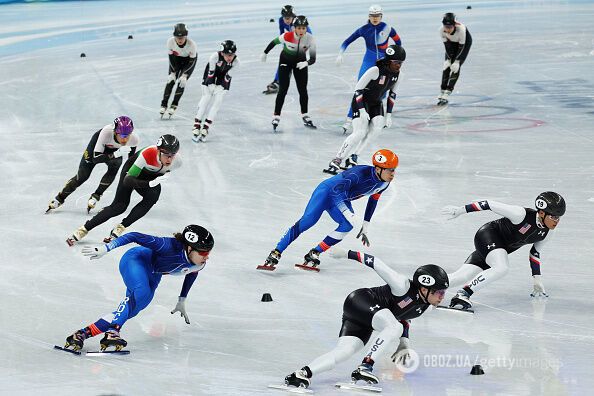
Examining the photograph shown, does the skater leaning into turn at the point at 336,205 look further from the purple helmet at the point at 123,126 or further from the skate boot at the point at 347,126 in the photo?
the skate boot at the point at 347,126

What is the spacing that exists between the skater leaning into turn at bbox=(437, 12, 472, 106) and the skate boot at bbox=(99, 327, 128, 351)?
34.5 ft

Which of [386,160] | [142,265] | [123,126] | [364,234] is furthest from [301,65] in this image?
[142,265]

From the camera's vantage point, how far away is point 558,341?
7.58m

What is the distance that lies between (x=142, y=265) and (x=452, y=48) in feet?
34.6

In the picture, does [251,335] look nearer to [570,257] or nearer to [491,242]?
[491,242]

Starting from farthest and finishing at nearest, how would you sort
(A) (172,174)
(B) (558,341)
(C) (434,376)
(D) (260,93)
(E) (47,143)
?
(D) (260,93) < (E) (47,143) < (A) (172,174) < (B) (558,341) < (C) (434,376)

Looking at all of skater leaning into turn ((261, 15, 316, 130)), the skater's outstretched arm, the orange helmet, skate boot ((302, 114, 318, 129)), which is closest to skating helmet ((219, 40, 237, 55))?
skater leaning into turn ((261, 15, 316, 130))

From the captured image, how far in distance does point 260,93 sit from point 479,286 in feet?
33.9

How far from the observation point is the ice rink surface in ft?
22.9

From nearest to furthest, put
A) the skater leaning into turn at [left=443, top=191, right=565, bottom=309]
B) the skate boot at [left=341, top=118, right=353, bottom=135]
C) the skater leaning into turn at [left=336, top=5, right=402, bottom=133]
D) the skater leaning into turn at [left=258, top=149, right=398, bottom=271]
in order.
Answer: the skater leaning into turn at [left=443, top=191, right=565, bottom=309] < the skater leaning into turn at [left=258, top=149, right=398, bottom=271] < the skate boot at [left=341, top=118, right=353, bottom=135] < the skater leaning into turn at [left=336, top=5, right=402, bottom=133]

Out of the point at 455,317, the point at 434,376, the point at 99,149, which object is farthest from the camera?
the point at 99,149

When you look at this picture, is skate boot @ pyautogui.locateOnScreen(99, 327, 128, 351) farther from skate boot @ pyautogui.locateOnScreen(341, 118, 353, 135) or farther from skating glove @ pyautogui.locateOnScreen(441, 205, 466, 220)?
skate boot @ pyautogui.locateOnScreen(341, 118, 353, 135)

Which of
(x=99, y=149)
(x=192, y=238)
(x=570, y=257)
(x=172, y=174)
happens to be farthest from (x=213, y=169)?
(x=192, y=238)

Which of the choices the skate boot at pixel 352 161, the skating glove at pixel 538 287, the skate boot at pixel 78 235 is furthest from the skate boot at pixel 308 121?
the skating glove at pixel 538 287
